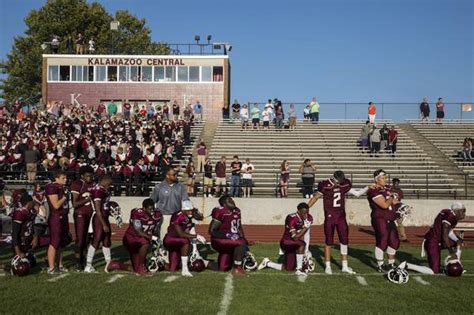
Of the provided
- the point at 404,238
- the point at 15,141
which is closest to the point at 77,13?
the point at 15,141

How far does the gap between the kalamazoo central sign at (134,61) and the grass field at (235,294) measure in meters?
28.2

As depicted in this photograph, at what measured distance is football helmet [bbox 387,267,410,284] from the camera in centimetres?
1010

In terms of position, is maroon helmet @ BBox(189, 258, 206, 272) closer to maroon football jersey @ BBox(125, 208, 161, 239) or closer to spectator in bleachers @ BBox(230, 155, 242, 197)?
maroon football jersey @ BBox(125, 208, 161, 239)

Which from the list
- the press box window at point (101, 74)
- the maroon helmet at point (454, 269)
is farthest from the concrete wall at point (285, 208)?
the press box window at point (101, 74)

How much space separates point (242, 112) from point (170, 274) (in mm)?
23115

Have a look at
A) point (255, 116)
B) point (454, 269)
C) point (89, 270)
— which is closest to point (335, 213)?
point (454, 269)

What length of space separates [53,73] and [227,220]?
30671mm

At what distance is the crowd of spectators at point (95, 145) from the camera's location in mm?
22406

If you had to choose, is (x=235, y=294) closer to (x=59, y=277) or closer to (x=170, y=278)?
(x=170, y=278)

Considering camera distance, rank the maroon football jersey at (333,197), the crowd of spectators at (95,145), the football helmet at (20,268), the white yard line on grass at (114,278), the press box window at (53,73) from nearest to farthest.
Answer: the white yard line on grass at (114,278)
the football helmet at (20,268)
the maroon football jersey at (333,197)
the crowd of spectators at (95,145)
the press box window at (53,73)

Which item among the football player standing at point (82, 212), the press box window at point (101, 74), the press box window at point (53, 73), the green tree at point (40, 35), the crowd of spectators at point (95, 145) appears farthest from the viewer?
the green tree at point (40, 35)

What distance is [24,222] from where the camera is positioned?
10969 mm

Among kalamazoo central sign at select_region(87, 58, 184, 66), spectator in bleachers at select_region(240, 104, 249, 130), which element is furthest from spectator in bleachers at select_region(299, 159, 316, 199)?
kalamazoo central sign at select_region(87, 58, 184, 66)

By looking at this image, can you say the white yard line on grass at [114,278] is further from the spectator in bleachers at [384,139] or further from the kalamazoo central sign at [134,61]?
the kalamazoo central sign at [134,61]
